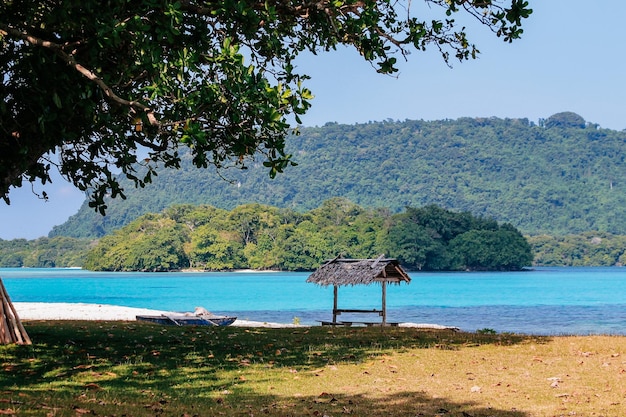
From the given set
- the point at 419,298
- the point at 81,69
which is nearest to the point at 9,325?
the point at 81,69

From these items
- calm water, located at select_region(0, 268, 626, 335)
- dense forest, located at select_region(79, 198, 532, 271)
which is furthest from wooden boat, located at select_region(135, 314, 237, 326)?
dense forest, located at select_region(79, 198, 532, 271)

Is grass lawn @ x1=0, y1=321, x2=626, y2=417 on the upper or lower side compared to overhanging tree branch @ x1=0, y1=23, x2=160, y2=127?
lower

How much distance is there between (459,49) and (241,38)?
443cm

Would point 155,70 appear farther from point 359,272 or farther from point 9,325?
point 359,272

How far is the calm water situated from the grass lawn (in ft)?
115

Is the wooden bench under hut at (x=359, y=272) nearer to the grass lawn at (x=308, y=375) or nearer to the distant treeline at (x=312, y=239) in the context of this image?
the grass lawn at (x=308, y=375)

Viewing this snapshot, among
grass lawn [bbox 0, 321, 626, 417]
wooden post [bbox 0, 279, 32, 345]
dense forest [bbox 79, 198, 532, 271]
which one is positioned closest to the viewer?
grass lawn [bbox 0, 321, 626, 417]

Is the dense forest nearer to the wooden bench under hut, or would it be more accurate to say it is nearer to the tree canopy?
the wooden bench under hut

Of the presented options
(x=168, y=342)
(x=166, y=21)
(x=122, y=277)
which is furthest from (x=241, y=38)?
(x=122, y=277)

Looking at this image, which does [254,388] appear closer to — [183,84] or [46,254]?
[183,84]

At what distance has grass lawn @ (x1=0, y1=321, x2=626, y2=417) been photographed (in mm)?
11281

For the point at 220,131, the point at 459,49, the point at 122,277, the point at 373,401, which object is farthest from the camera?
the point at 122,277

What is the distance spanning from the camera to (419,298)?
295 ft

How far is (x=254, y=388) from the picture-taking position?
12891 mm
